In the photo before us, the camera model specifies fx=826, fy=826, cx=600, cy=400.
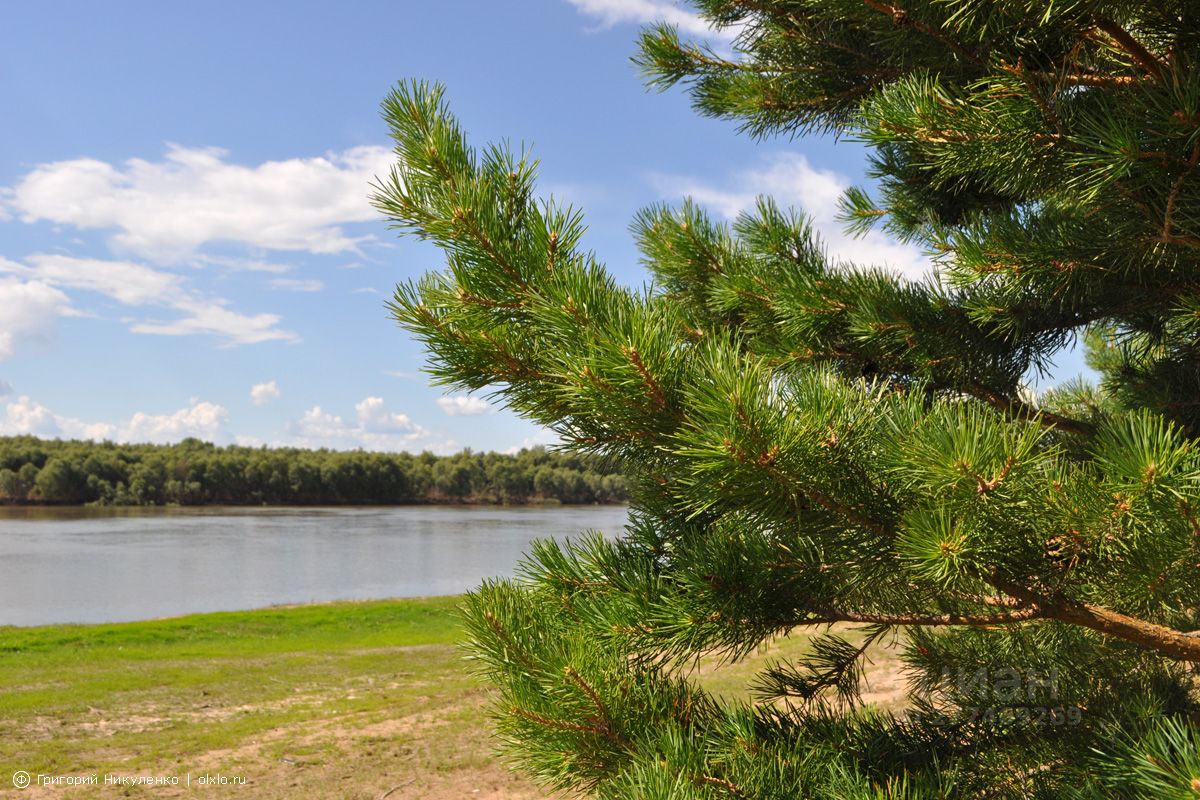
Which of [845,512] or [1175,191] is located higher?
[1175,191]

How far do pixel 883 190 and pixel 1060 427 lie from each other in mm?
1184

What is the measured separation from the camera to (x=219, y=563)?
2988cm

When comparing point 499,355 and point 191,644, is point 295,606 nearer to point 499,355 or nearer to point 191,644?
point 191,644

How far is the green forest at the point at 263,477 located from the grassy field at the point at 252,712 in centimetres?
5587

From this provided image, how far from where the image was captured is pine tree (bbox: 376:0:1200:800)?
4.32 ft

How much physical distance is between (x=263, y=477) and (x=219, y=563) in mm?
56609

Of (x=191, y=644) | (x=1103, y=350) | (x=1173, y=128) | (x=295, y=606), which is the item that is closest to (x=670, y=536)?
(x=1173, y=128)

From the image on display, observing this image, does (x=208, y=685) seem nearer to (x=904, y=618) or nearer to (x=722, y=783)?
(x=722, y=783)

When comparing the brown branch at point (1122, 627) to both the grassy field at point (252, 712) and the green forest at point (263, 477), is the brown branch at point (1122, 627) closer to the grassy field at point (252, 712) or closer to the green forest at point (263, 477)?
the grassy field at point (252, 712)

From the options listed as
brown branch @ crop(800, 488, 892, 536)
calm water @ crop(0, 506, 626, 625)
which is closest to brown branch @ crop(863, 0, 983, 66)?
brown branch @ crop(800, 488, 892, 536)

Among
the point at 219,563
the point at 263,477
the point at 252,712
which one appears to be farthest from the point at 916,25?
the point at 263,477

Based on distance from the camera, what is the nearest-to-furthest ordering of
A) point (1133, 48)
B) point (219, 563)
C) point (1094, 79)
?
point (1133, 48)
point (1094, 79)
point (219, 563)

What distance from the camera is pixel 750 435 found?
4.15 feet

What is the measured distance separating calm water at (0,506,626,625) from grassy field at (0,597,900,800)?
12.6 ft
